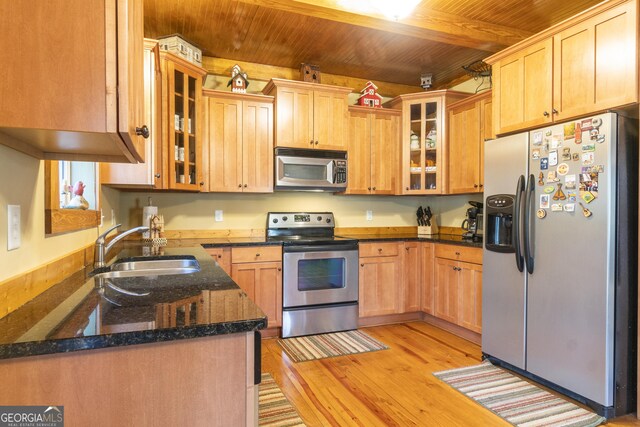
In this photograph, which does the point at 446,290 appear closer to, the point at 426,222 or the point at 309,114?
the point at 426,222

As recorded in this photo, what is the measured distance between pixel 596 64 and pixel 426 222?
2.33 meters

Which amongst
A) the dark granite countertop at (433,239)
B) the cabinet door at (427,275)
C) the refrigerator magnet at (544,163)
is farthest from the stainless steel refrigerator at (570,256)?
the cabinet door at (427,275)

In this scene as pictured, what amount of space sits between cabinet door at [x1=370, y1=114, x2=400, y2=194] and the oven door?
835mm

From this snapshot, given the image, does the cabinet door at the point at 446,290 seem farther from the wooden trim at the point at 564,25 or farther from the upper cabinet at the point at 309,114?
the wooden trim at the point at 564,25

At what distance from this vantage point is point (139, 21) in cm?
117

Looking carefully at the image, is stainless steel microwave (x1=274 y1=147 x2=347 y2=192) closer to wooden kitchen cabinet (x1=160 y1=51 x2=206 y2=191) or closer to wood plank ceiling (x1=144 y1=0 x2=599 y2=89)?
wooden kitchen cabinet (x1=160 y1=51 x2=206 y2=191)

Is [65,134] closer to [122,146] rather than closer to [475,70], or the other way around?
[122,146]

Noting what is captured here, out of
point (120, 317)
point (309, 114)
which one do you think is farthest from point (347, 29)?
point (120, 317)

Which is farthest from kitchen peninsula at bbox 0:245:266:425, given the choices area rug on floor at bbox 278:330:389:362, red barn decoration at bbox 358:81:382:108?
red barn decoration at bbox 358:81:382:108

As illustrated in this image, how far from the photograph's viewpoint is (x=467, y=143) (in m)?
3.55

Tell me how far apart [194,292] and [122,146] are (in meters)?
0.52

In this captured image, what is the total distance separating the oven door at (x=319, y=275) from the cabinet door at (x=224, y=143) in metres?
0.85

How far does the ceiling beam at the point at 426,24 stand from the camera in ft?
8.70

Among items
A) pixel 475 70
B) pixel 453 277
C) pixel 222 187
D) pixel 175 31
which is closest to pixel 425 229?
pixel 453 277
